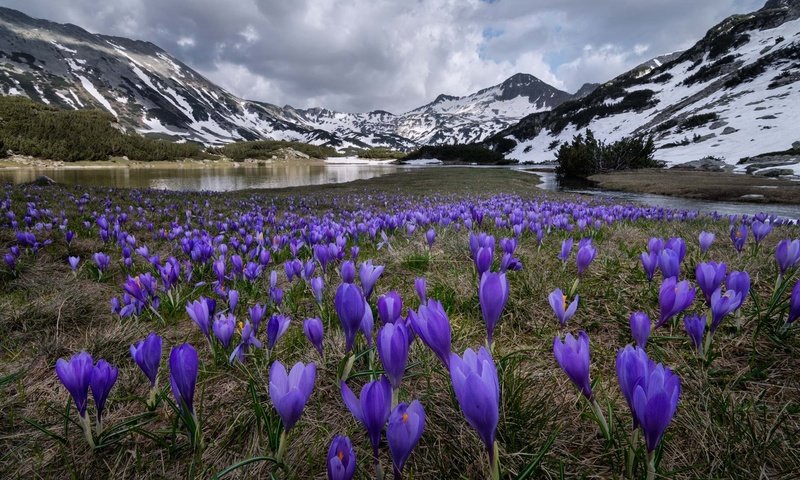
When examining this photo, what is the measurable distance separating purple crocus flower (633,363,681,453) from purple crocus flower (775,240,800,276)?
2141 millimetres

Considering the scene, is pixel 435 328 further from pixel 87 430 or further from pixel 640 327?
pixel 87 430

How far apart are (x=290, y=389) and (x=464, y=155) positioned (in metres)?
157

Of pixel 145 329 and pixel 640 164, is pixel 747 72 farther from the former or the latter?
pixel 145 329

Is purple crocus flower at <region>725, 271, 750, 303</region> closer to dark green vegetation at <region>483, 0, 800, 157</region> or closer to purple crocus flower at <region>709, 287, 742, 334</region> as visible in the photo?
purple crocus flower at <region>709, 287, 742, 334</region>

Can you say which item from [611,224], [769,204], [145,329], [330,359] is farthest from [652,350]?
[769,204]

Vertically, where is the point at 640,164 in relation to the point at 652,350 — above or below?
above

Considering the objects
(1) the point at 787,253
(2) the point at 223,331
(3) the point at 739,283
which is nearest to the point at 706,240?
(1) the point at 787,253

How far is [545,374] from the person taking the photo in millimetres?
1973

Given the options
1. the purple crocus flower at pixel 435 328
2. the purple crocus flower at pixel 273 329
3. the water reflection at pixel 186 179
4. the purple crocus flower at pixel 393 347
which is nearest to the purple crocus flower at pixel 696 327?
the purple crocus flower at pixel 435 328

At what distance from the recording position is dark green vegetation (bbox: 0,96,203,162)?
9875 centimetres

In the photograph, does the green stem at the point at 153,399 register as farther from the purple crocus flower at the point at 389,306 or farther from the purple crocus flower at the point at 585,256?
the purple crocus flower at the point at 585,256

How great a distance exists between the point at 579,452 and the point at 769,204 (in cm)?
2570

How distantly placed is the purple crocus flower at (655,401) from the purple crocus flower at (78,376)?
1950 mm

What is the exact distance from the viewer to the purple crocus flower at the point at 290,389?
1.20m
